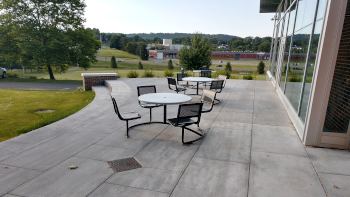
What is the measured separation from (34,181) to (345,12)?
641 cm

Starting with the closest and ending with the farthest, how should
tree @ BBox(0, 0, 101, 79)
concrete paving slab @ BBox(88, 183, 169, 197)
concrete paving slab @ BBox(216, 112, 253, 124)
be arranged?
concrete paving slab @ BBox(88, 183, 169, 197), concrete paving slab @ BBox(216, 112, 253, 124), tree @ BBox(0, 0, 101, 79)

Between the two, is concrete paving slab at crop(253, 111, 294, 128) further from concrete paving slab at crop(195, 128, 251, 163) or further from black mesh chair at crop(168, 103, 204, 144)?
black mesh chair at crop(168, 103, 204, 144)

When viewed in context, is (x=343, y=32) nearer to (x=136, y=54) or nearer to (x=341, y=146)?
(x=341, y=146)

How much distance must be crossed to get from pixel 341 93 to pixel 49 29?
28890 mm

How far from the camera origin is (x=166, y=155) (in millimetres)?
4305

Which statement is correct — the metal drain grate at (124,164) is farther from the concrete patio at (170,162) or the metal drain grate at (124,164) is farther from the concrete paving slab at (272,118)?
the concrete paving slab at (272,118)

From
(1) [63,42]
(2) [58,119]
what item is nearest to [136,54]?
(1) [63,42]

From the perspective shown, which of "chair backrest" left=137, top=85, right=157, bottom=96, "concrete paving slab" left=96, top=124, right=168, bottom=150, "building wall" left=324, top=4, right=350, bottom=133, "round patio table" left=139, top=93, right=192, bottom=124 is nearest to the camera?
"building wall" left=324, top=4, right=350, bottom=133

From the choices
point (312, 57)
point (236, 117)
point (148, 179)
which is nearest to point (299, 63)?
point (312, 57)

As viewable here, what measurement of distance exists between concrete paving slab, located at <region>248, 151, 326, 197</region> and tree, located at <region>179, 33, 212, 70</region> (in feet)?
71.7

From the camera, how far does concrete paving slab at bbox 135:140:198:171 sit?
391 cm

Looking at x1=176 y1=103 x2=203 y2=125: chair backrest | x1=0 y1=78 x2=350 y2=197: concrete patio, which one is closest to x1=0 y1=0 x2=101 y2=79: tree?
x1=0 y1=78 x2=350 y2=197: concrete patio

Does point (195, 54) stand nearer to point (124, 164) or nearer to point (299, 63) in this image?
point (299, 63)

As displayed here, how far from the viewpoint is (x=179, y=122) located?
4.79 m
